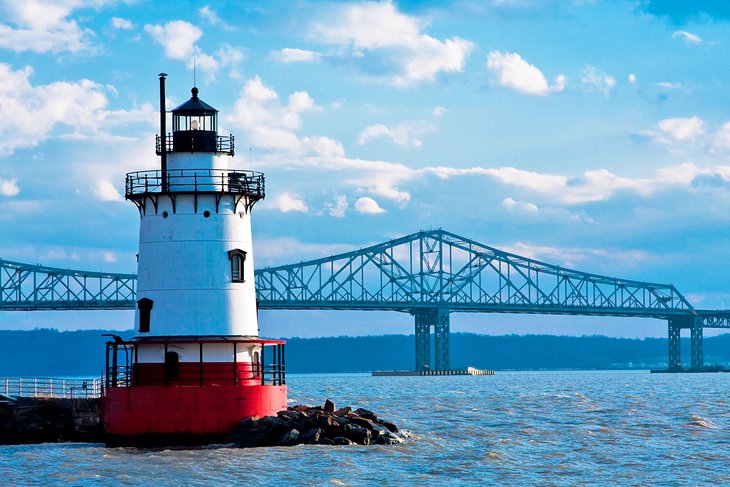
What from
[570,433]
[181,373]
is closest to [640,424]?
[570,433]

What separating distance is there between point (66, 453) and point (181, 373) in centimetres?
266

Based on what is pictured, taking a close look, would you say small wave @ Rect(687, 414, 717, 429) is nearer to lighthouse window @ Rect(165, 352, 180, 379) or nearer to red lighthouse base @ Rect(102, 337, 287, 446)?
red lighthouse base @ Rect(102, 337, 287, 446)

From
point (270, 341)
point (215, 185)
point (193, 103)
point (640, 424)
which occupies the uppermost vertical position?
point (193, 103)

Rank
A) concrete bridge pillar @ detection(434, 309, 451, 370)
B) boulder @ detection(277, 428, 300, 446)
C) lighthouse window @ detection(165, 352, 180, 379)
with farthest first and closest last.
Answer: concrete bridge pillar @ detection(434, 309, 451, 370), lighthouse window @ detection(165, 352, 180, 379), boulder @ detection(277, 428, 300, 446)

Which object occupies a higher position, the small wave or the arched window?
the arched window

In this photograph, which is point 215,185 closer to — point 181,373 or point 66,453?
point 181,373

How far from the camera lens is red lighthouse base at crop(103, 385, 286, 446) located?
2709 centimetres

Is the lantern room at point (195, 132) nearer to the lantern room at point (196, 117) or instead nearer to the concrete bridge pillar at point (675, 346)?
the lantern room at point (196, 117)

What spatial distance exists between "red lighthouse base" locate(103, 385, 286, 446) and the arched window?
226 centimetres

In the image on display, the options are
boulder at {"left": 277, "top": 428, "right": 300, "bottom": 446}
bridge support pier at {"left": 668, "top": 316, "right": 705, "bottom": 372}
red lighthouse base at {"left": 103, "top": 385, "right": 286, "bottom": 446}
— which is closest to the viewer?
red lighthouse base at {"left": 103, "top": 385, "right": 286, "bottom": 446}

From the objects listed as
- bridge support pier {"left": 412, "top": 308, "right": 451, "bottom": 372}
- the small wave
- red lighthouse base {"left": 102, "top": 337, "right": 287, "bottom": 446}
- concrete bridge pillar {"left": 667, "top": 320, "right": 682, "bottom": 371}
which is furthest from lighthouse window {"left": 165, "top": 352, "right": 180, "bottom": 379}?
concrete bridge pillar {"left": 667, "top": 320, "right": 682, "bottom": 371}

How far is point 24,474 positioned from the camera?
957 inches

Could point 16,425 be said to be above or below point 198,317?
below

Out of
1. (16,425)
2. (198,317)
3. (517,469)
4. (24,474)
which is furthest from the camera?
(16,425)
